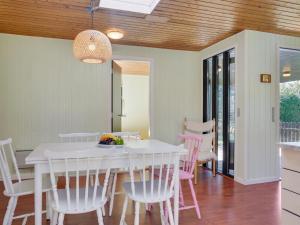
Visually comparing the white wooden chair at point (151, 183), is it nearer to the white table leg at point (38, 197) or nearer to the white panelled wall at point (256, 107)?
the white table leg at point (38, 197)

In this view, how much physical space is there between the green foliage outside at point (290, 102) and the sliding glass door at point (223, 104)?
0.87m

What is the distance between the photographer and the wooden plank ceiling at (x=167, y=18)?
112 inches

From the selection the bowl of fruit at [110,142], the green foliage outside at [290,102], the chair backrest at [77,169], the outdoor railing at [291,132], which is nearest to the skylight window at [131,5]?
the bowl of fruit at [110,142]

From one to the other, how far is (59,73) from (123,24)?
1.48 metres

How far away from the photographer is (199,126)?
14.7 feet

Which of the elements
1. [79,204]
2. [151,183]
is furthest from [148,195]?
[79,204]

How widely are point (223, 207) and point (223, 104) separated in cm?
195

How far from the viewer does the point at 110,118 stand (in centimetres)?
450

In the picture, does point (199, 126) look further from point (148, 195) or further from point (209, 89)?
point (148, 195)

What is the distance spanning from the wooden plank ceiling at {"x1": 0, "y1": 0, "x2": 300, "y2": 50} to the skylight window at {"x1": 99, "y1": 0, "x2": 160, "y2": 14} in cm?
9

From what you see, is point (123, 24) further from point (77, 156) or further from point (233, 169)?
point (233, 169)

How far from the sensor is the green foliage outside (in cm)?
425

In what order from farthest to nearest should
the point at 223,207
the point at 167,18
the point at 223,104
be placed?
the point at 223,104 < the point at 167,18 < the point at 223,207

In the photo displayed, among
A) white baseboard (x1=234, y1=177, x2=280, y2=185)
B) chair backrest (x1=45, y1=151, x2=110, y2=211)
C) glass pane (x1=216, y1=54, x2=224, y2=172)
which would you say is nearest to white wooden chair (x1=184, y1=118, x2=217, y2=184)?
glass pane (x1=216, y1=54, x2=224, y2=172)
